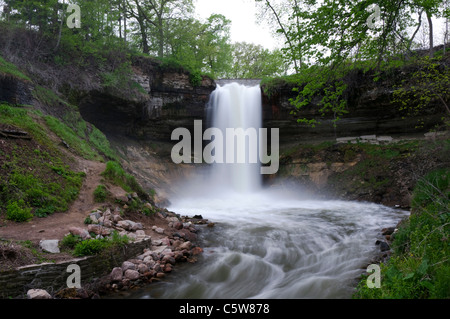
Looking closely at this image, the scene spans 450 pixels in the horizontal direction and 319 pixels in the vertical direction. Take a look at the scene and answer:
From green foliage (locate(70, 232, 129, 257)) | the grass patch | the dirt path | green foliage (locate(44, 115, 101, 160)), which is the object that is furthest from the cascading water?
green foliage (locate(44, 115, 101, 160))

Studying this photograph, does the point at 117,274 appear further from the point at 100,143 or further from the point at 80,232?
the point at 100,143

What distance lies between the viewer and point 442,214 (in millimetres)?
4680

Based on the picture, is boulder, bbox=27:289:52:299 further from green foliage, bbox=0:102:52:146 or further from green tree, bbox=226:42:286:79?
green tree, bbox=226:42:286:79

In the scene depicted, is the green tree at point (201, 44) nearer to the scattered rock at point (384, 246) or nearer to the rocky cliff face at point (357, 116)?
the rocky cliff face at point (357, 116)

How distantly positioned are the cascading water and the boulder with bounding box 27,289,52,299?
131 centimetres

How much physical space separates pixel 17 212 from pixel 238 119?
45.1ft

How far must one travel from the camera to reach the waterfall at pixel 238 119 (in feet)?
58.9

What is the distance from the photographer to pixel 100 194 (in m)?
7.68

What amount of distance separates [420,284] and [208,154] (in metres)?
16.7

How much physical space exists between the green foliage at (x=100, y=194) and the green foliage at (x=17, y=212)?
1713mm

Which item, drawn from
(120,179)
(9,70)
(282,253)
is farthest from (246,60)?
(282,253)

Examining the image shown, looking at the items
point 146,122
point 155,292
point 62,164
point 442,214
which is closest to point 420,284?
point 442,214
